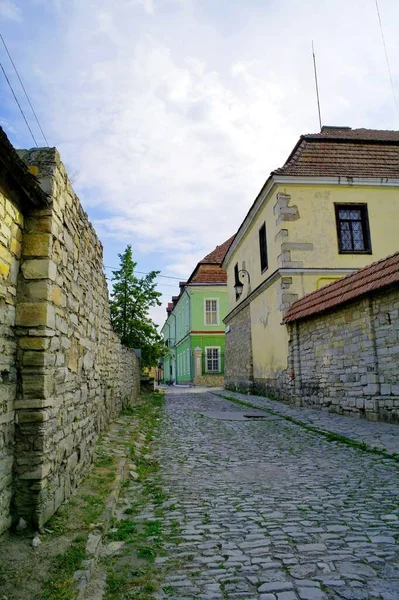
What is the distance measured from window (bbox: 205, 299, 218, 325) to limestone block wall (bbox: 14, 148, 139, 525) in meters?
27.9

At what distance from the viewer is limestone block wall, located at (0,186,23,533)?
2.90m

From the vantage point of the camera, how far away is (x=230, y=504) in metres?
3.92

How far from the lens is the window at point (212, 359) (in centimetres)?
3176

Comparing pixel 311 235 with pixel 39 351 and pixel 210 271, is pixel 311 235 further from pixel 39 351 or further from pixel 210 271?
pixel 210 271

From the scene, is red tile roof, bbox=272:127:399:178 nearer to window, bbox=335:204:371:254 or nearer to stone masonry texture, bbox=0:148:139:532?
window, bbox=335:204:371:254

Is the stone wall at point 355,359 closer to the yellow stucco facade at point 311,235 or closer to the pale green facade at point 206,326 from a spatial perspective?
the yellow stucco facade at point 311,235

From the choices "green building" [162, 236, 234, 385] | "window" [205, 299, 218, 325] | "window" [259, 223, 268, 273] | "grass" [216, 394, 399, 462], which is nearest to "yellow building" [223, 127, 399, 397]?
"window" [259, 223, 268, 273]

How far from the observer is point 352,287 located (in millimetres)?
9172

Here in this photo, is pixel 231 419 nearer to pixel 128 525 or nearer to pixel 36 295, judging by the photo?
pixel 128 525

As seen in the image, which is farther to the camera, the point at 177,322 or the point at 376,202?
the point at 177,322

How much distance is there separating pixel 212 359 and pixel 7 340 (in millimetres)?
29384

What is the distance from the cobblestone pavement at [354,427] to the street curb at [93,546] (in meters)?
3.84

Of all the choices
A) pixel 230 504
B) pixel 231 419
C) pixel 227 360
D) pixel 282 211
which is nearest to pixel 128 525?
pixel 230 504

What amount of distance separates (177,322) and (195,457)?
115ft
